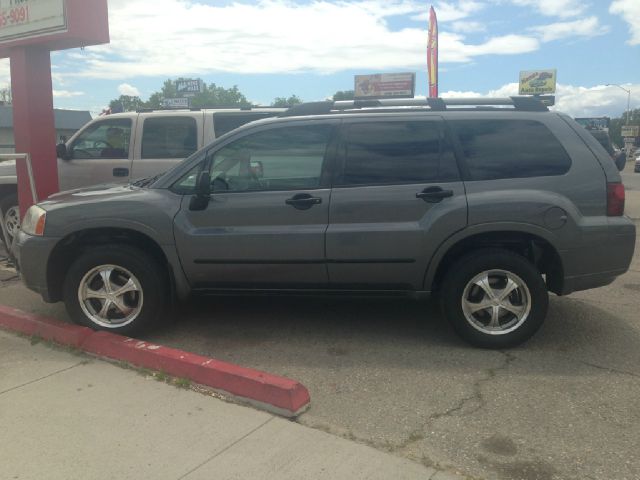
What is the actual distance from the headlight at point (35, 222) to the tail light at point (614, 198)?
4279 millimetres

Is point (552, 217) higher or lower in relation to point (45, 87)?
→ lower

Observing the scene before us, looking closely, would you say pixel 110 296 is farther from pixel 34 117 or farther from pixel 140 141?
pixel 34 117

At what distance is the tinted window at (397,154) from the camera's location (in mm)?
4336

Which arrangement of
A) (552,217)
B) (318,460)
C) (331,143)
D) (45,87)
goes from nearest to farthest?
(318,460) < (552,217) < (331,143) < (45,87)

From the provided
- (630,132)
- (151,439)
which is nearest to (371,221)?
(151,439)

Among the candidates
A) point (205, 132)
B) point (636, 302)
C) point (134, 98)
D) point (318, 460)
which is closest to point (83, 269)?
point (318, 460)

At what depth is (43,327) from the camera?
184 inches

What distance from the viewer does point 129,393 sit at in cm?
369

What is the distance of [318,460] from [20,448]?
5.21ft

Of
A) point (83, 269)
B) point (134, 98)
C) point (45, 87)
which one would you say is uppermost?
point (134, 98)

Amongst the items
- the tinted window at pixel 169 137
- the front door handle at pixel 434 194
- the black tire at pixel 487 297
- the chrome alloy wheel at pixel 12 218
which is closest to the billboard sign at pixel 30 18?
the tinted window at pixel 169 137

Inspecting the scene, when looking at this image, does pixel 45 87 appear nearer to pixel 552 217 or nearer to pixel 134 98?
pixel 552 217

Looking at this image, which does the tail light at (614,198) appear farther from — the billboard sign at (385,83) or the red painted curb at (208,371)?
the billboard sign at (385,83)

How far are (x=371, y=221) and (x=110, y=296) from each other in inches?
85.0
